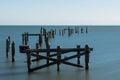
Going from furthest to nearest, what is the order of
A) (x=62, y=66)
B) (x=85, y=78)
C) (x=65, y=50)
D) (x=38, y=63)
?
1. (x=38, y=63)
2. (x=62, y=66)
3. (x=65, y=50)
4. (x=85, y=78)

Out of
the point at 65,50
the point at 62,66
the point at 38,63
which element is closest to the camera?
the point at 65,50

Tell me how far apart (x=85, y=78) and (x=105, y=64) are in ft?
21.7

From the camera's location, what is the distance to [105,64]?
3128 centimetres

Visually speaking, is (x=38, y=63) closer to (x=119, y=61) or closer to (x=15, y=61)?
(x=15, y=61)

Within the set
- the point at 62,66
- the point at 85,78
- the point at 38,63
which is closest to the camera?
the point at 85,78

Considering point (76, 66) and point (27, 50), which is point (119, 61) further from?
point (27, 50)

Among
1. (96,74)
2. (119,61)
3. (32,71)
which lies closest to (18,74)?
(32,71)

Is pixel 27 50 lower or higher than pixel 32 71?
higher

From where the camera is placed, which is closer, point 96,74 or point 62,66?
point 96,74

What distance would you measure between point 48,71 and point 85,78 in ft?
11.5

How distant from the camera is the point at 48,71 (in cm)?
2731

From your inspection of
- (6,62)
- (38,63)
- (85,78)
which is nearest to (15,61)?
(6,62)

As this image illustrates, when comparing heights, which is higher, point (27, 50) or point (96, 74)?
point (27, 50)

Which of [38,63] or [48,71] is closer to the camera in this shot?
[48,71]
